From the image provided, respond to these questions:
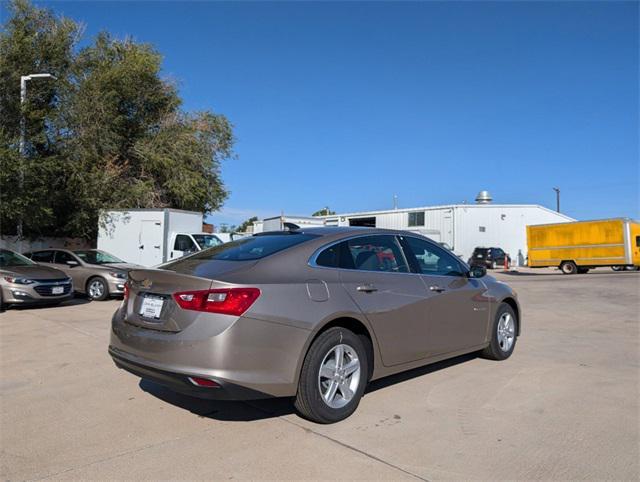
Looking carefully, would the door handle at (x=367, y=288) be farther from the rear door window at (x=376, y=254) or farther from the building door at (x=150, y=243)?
the building door at (x=150, y=243)

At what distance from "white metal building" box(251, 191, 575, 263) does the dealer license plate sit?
32.1 metres

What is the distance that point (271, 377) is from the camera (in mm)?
3736

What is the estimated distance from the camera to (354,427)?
4062 millimetres

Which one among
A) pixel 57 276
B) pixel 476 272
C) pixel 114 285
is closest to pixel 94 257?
pixel 114 285

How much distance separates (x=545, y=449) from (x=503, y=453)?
0.34 m

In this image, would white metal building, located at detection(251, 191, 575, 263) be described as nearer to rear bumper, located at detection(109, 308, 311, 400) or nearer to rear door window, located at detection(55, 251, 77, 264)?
rear door window, located at detection(55, 251, 77, 264)

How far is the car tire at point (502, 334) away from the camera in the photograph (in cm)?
623

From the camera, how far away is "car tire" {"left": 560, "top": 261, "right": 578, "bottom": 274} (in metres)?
28.7

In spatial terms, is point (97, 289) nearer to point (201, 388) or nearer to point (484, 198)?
point (201, 388)

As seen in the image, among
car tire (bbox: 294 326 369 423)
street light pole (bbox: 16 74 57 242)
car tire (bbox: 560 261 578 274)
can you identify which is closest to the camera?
car tire (bbox: 294 326 369 423)

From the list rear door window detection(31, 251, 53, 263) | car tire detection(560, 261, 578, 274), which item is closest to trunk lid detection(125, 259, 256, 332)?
rear door window detection(31, 251, 53, 263)

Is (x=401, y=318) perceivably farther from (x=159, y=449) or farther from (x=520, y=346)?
(x=520, y=346)

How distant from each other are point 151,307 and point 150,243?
14.1 meters

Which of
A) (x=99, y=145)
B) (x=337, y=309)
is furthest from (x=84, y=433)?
(x=99, y=145)
